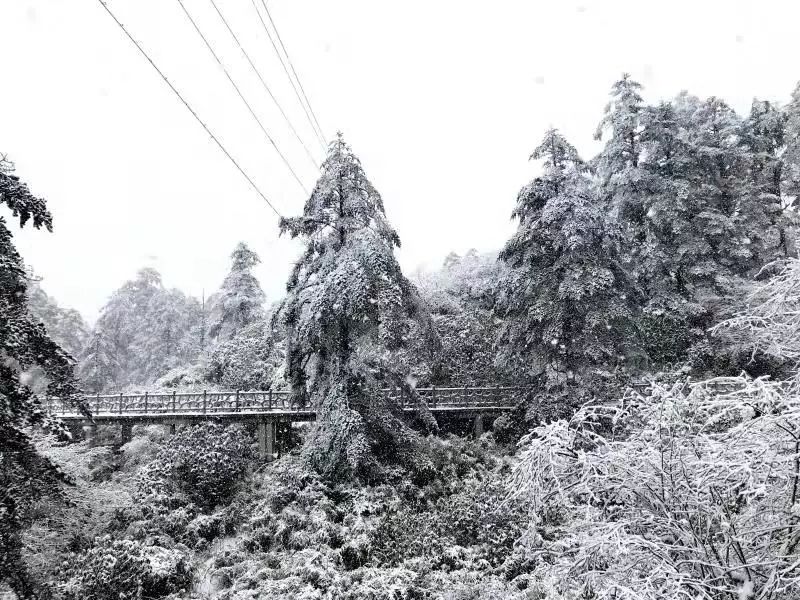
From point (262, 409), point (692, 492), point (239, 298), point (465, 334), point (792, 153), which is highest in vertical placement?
point (792, 153)

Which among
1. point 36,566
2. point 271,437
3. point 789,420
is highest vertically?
point 789,420

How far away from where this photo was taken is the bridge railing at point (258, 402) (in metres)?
17.2

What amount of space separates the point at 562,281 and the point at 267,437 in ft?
37.6

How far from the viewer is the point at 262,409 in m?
17.1

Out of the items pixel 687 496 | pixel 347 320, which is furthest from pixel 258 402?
pixel 687 496

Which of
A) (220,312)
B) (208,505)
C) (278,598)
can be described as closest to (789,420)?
(278,598)

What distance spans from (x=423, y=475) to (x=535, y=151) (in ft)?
37.1

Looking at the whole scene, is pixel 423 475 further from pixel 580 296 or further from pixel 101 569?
pixel 101 569

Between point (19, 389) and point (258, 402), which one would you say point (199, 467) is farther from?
point (19, 389)

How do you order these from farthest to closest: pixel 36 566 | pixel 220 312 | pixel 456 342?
pixel 220 312 → pixel 456 342 → pixel 36 566

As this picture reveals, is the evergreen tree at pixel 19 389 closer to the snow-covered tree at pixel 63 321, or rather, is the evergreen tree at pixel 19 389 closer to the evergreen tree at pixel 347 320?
the evergreen tree at pixel 347 320

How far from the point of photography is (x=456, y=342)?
75.2 feet

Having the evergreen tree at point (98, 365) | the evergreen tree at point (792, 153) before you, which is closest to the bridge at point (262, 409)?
the evergreen tree at point (792, 153)

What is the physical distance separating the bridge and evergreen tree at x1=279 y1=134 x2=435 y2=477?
1913 millimetres
